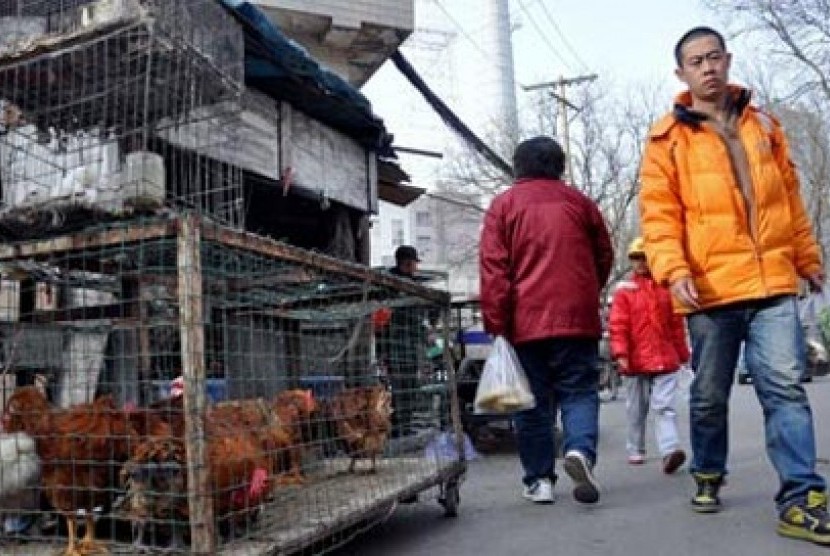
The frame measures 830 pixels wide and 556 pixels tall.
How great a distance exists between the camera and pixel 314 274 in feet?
12.8

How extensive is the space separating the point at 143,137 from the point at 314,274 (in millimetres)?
2136

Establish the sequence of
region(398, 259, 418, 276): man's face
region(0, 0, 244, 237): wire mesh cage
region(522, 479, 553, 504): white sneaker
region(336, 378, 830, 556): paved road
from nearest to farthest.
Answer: region(336, 378, 830, 556): paved road < region(0, 0, 244, 237): wire mesh cage < region(522, 479, 553, 504): white sneaker < region(398, 259, 418, 276): man's face

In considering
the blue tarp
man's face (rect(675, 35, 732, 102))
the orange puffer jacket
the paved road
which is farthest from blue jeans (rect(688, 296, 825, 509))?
the blue tarp

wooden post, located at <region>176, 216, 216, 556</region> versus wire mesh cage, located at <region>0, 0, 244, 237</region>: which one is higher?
wire mesh cage, located at <region>0, 0, 244, 237</region>

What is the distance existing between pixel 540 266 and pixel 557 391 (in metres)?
0.77

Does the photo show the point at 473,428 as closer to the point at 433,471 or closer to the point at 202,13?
the point at 433,471

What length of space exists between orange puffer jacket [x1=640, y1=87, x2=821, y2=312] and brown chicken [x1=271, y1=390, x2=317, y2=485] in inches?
79.1

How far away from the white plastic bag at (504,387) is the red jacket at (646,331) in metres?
2.35

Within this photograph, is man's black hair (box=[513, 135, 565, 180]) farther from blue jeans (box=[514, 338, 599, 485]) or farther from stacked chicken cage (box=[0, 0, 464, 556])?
blue jeans (box=[514, 338, 599, 485])

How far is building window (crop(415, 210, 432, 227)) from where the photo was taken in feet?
190

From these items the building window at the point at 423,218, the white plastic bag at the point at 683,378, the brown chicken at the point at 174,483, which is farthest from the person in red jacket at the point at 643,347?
the building window at the point at 423,218

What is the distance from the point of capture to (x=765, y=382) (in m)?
4.00

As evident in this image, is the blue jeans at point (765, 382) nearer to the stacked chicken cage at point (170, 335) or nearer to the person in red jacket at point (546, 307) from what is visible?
the person in red jacket at point (546, 307)

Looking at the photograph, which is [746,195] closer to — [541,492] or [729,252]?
[729,252]
